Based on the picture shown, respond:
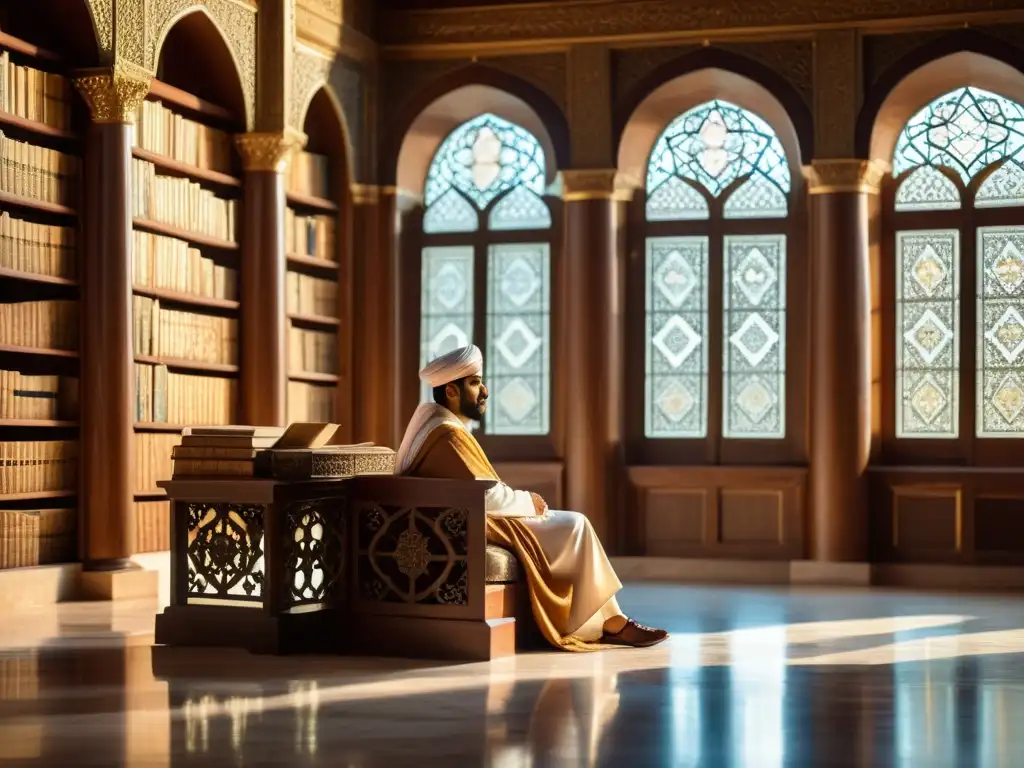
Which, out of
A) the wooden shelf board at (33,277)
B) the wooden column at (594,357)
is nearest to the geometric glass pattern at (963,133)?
the wooden column at (594,357)

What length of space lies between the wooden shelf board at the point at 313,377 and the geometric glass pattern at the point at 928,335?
12.4 ft

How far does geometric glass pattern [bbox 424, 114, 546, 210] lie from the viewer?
1084 centimetres

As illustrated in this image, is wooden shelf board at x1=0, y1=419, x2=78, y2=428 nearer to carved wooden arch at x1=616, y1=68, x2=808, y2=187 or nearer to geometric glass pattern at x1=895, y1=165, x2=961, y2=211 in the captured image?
carved wooden arch at x1=616, y1=68, x2=808, y2=187

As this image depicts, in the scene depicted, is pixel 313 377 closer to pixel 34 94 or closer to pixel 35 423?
pixel 35 423

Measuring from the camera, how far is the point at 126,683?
16.4 ft

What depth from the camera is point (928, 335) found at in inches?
396

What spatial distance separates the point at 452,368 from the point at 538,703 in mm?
1853

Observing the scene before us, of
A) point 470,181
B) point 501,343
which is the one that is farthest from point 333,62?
point 501,343

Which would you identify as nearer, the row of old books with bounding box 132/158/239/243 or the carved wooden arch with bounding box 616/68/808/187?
the row of old books with bounding box 132/158/239/243

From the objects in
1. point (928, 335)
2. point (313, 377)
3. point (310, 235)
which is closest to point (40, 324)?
point (313, 377)

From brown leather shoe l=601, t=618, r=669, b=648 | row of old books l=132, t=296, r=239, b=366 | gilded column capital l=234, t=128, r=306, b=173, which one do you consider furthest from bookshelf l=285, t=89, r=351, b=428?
brown leather shoe l=601, t=618, r=669, b=648

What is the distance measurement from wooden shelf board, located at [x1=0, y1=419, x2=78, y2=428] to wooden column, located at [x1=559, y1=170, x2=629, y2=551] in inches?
138

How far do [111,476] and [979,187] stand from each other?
587cm

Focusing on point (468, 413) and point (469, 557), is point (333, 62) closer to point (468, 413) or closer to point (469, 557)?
point (468, 413)
